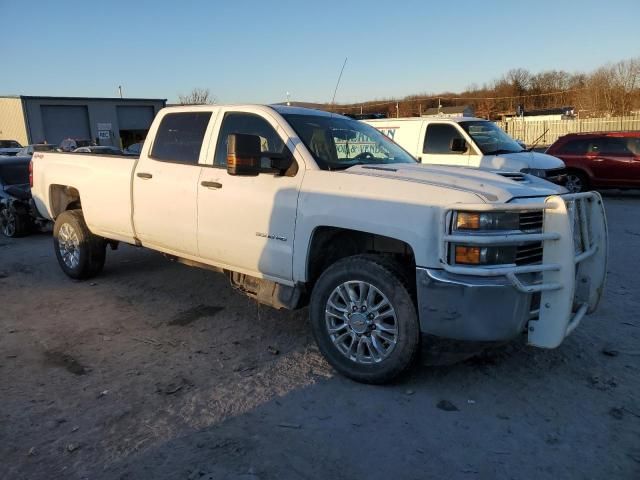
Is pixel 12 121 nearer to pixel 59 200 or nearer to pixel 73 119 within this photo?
pixel 73 119

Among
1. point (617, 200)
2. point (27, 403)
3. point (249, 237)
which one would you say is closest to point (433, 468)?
point (249, 237)

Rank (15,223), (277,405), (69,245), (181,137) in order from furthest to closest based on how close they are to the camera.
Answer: (15,223) < (69,245) < (181,137) < (277,405)

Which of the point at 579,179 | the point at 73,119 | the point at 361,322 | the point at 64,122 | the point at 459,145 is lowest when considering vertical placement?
the point at 579,179

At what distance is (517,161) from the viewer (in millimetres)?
9711

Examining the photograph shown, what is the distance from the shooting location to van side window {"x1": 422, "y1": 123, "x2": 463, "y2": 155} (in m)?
10.3

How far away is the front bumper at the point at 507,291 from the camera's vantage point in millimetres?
3236

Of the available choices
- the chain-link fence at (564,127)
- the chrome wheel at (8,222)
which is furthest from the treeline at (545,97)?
the chrome wheel at (8,222)

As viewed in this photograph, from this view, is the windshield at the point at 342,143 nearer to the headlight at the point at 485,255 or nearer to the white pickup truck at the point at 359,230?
the white pickup truck at the point at 359,230

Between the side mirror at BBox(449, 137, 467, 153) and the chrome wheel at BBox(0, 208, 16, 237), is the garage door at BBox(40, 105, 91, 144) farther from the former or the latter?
the side mirror at BBox(449, 137, 467, 153)

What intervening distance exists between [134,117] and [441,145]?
40234 millimetres

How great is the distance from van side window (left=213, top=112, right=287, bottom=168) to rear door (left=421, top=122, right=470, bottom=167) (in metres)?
5.91

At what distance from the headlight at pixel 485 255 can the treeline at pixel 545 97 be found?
108 feet

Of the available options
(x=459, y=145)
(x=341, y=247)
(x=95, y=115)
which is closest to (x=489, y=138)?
(x=459, y=145)

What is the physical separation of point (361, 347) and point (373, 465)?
3.46 feet
